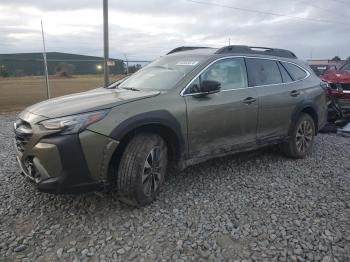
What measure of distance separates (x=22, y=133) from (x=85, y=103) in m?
0.69

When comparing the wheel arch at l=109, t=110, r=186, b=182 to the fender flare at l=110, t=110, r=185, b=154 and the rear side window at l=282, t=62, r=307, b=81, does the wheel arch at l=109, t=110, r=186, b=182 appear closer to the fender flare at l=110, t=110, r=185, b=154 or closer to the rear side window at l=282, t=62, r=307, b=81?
the fender flare at l=110, t=110, r=185, b=154

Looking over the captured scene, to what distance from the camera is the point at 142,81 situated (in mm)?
5008

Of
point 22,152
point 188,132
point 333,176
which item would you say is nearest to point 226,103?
point 188,132

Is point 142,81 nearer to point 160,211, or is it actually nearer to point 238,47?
point 238,47

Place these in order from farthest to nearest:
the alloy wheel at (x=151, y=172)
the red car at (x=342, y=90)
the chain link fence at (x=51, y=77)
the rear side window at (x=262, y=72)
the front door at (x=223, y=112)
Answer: the chain link fence at (x=51, y=77)
the red car at (x=342, y=90)
the rear side window at (x=262, y=72)
the front door at (x=223, y=112)
the alloy wheel at (x=151, y=172)

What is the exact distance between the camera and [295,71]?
6148 mm

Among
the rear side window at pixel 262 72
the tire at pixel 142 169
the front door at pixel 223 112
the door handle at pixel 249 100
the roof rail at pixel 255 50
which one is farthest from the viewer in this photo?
the rear side window at pixel 262 72

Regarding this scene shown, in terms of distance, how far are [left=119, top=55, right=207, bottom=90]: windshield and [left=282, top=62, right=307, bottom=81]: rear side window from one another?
1.84 m

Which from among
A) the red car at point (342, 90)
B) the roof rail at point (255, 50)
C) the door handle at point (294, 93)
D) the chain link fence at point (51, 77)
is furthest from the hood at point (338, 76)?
the chain link fence at point (51, 77)

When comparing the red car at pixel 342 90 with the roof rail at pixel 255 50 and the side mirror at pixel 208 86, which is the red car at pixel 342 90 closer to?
the roof rail at pixel 255 50

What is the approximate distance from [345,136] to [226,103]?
179 inches

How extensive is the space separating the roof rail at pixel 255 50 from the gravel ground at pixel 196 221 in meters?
1.68

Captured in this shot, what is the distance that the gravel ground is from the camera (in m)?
3.30

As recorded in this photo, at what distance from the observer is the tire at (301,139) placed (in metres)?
5.96
